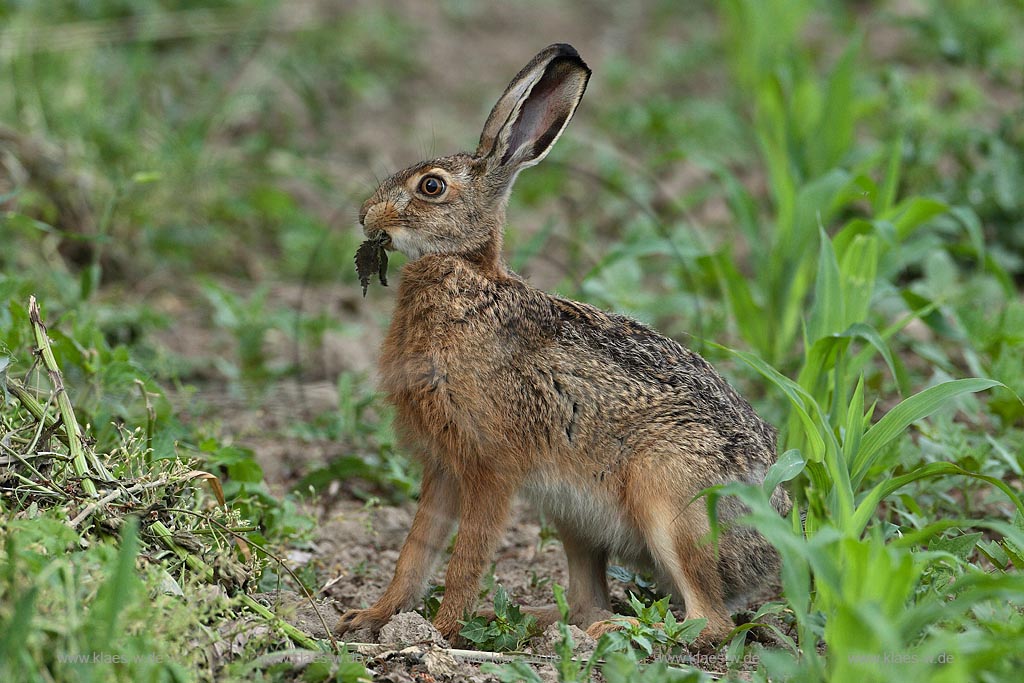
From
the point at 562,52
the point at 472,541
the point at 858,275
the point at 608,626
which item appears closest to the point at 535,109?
the point at 562,52

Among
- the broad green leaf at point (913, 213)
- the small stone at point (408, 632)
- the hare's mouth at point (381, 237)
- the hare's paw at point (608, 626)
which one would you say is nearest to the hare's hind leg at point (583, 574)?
the hare's paw at point (608, 626)

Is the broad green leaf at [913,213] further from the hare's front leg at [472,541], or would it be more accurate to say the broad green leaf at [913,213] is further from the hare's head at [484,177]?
the hare's front leg at [472,541]

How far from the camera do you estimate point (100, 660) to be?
2855mm

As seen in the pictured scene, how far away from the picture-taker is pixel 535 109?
4.61m

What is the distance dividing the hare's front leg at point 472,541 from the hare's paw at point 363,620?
0.19m

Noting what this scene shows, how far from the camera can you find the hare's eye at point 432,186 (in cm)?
448

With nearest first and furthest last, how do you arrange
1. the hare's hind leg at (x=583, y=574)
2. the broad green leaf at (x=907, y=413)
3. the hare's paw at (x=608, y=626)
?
the broad green leaf at (x=907, y=413) → the hare's paw at (x=608, y=626) → the hare's hind leg at (x=583, y=574)

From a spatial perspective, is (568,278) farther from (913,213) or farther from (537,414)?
(537,414)

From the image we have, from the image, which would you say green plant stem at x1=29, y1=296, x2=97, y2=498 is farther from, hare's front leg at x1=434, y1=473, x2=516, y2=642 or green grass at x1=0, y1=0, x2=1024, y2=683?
hare's front leg at x1=434, y1=473, x2=516, y2=642

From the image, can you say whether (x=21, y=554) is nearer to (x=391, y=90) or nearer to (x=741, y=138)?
(x=741, y=138)

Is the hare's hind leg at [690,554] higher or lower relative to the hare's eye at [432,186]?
lower

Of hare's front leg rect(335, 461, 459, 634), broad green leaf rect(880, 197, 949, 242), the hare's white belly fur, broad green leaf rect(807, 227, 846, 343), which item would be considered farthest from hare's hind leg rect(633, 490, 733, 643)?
broad green leaf rect(880, 197, 949, 242)

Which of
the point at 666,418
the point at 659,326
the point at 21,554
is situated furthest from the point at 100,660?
the point at 659,326

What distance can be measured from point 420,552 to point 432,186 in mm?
1402
